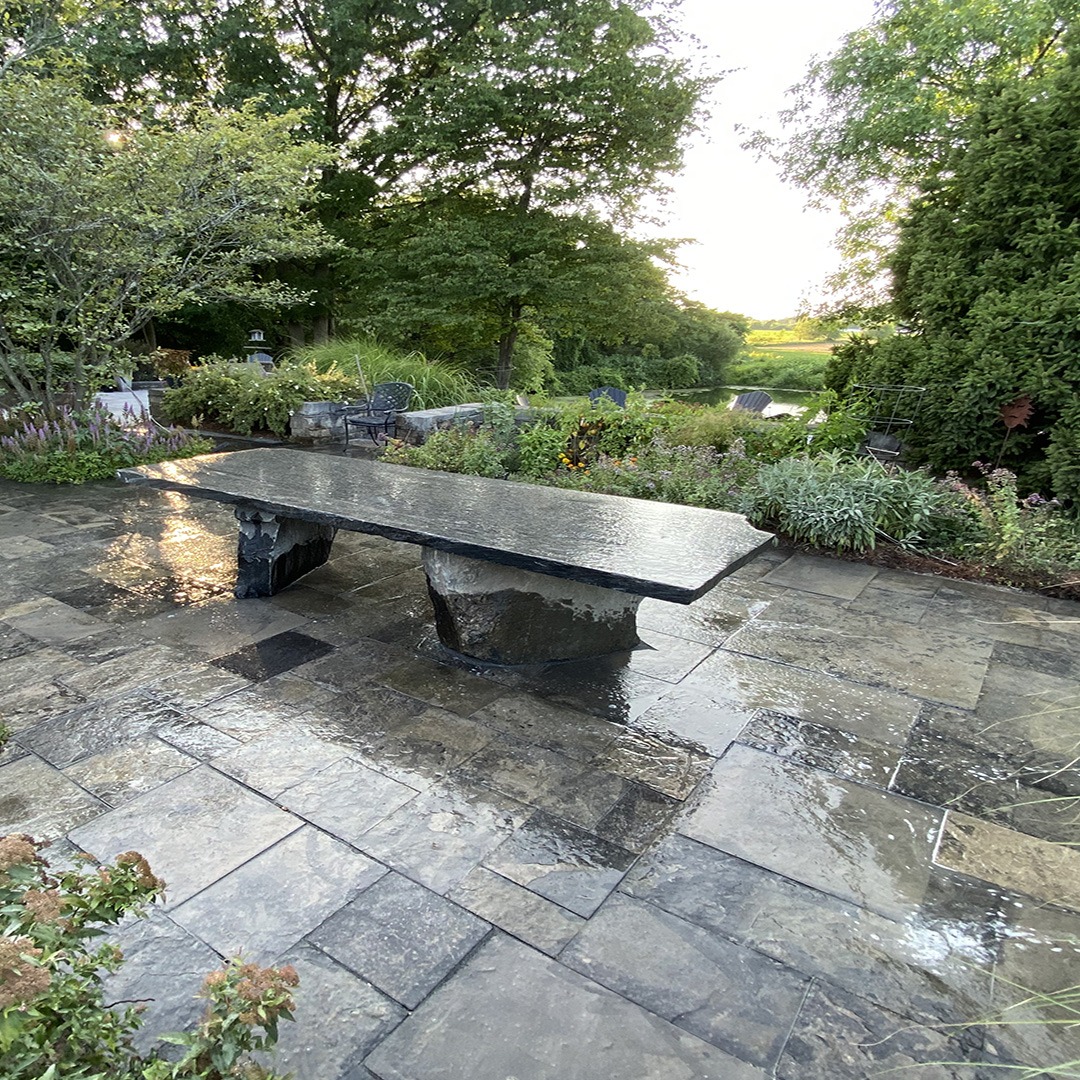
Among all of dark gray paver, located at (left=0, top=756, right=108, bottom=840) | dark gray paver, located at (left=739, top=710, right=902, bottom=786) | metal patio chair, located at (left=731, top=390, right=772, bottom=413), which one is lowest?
dark gray paver, located at (left=0, top=756, right=108, bottom=840)

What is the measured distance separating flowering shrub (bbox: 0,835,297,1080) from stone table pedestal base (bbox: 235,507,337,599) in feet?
8.14

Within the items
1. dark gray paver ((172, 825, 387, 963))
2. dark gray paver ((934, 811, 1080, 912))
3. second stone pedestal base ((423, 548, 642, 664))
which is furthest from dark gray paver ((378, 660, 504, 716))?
dark gray paver ((934, 811, 1080, 912))

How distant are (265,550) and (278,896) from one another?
2.08 m

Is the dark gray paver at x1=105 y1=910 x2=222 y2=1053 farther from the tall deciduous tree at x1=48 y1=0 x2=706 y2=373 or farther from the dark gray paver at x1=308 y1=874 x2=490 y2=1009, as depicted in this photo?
the tall deciduous tree at x1=48 y1=0 x2=706 y2=373

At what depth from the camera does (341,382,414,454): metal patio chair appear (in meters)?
7.34

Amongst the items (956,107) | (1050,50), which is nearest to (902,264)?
(956,107)

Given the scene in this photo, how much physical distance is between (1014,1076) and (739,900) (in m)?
0.57

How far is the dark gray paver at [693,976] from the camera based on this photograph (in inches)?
51.6

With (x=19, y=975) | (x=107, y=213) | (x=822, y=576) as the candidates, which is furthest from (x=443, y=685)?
(x=107, y=213)

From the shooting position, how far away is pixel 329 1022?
4.27 feet

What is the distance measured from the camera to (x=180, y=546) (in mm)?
4211

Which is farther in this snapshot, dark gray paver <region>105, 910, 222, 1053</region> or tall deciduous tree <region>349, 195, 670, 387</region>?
tall deciduous tree <region>349, 195, 670, 387</region>

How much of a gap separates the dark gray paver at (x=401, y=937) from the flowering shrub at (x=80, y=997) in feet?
1.74

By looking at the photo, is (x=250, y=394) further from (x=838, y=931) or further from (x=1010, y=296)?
(x=838, y=931)
